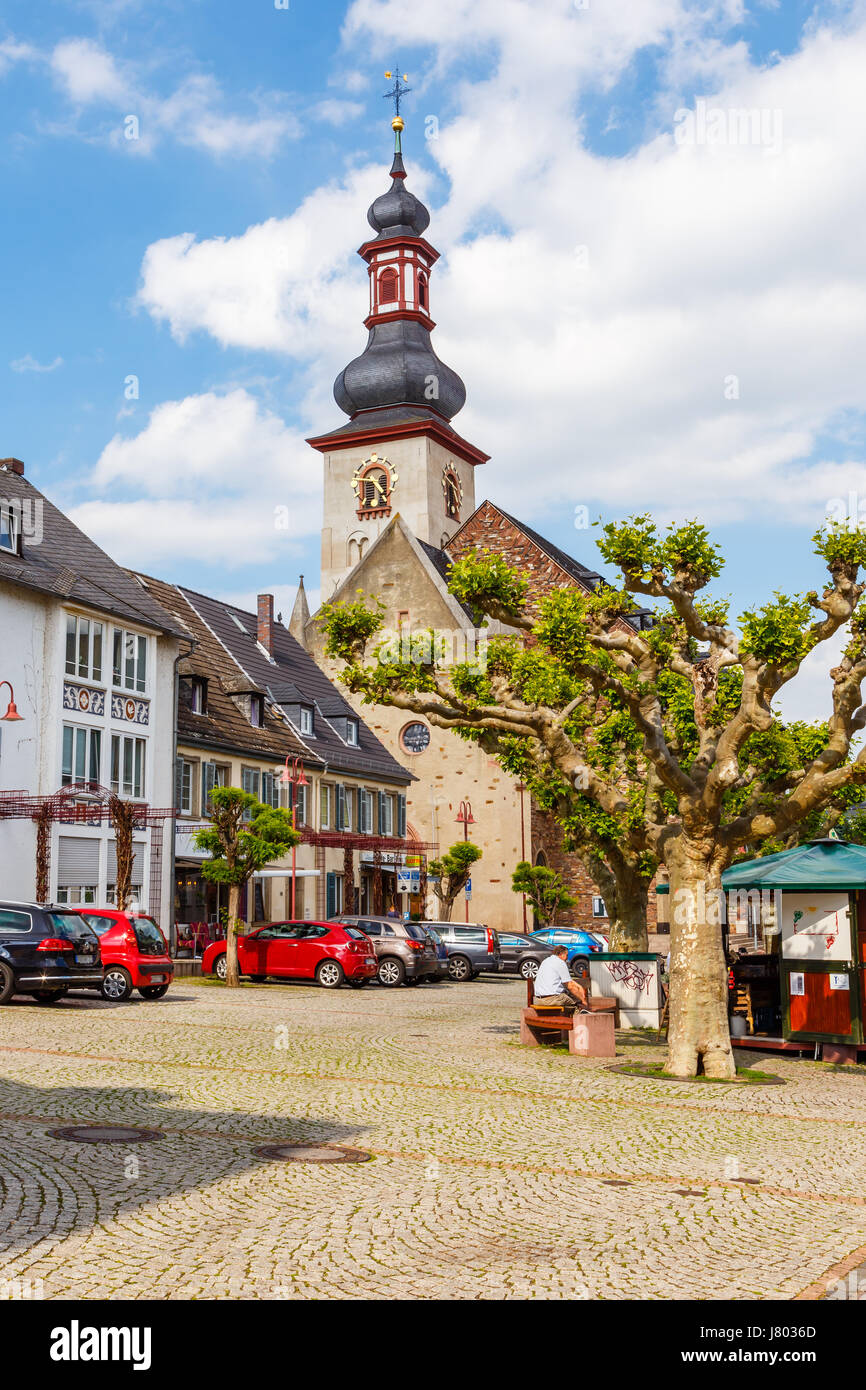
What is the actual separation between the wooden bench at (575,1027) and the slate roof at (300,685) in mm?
29283

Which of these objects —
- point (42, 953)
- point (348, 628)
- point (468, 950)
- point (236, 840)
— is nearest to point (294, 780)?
point (468, 950)

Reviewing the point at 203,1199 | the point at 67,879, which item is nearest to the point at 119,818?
the point at 67,879

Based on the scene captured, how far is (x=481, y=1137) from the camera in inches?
420

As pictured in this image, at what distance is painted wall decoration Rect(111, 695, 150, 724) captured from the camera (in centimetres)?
3619

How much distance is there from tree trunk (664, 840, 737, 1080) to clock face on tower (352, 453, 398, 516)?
6851cm

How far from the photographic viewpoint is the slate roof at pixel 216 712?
40.5m

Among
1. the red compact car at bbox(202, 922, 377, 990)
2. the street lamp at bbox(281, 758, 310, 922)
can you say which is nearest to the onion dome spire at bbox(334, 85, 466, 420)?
the street lamp at bbox(281, 758, 310, 922)

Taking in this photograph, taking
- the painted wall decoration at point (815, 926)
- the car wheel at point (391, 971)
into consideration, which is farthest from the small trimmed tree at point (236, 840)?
the painted wall decoration at point (815, 926)

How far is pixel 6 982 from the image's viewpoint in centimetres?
2139

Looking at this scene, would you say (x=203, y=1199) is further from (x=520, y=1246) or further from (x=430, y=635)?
(x=430, y=635)

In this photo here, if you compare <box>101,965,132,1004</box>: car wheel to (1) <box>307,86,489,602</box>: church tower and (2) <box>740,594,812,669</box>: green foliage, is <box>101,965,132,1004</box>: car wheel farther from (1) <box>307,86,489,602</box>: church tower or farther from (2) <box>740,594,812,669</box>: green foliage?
(1) <box>307,86,489,602</box>: church tower

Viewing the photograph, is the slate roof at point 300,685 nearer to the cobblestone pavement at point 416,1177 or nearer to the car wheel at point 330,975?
the car wheel at point 330,975

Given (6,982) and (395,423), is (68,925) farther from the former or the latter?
(395,423)
